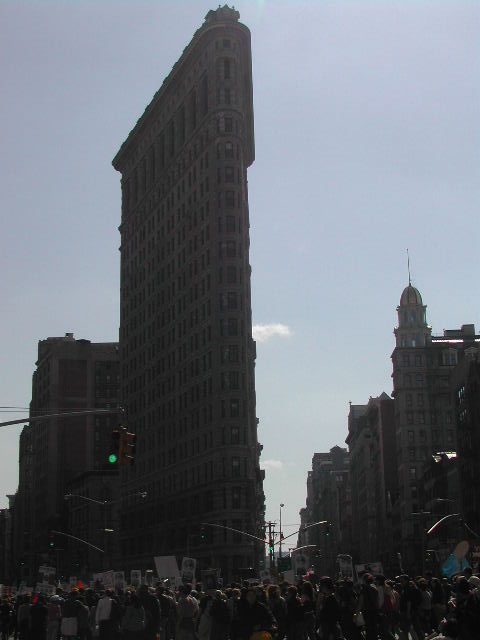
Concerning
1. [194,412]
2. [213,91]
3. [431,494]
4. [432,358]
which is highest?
[213,91]

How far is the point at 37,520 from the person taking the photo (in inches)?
7421

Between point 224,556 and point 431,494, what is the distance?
32.3m

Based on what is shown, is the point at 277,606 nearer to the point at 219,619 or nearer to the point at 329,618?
the point at 219,619

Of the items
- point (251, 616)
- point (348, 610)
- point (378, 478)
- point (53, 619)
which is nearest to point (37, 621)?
point (53, 619)

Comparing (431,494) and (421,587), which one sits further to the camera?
(431,494)

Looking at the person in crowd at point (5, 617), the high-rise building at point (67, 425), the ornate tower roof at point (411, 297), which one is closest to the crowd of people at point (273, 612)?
the person in crowd at point (5, 617)

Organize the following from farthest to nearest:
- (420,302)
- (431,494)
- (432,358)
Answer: (420,302), (432,358), (431,494)

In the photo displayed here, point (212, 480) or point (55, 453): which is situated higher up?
point (55, 453)

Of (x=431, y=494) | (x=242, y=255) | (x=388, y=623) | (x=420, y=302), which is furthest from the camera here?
(x=420, y=302)

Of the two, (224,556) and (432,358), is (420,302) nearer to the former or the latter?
(432,358)

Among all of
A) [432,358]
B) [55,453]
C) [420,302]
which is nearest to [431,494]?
[432,358]

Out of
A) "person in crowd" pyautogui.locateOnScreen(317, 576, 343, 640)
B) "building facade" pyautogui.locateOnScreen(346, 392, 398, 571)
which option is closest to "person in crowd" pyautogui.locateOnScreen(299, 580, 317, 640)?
"person in crowd" pyautogui.locateOnScreen(317, 576, 343, 640)

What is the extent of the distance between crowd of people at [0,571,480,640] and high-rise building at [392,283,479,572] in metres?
109

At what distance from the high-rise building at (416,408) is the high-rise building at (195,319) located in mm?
26812
